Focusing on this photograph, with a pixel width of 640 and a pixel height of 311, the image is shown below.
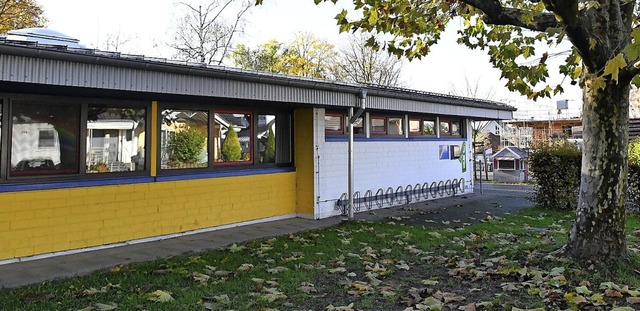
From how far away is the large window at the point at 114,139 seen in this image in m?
7.09

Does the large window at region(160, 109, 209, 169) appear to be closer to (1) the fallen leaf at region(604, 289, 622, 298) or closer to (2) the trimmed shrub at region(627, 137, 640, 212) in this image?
(1) the fallen leaf at region(604, 289, 622, 298)

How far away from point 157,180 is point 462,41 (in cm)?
612

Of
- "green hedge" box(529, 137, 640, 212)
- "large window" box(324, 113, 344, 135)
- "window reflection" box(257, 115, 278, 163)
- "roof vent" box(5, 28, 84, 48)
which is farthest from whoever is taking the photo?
"green hedge" box(529, 137, 640, 212)

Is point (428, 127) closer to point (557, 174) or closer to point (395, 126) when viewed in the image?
point (395, 126)

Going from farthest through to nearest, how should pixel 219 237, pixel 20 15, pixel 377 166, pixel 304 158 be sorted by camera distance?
pixel 20 15 < pixel 377 166 < pixel 304 158 < pixel 219 237

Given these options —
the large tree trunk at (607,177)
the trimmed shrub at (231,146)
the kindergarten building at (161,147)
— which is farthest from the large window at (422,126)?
the large tree trunk at (607,177)

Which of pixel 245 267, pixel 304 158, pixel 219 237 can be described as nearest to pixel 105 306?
pixel 245 267

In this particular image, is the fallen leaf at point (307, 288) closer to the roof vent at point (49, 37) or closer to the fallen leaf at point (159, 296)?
the fallen leaf at point (159, 296)

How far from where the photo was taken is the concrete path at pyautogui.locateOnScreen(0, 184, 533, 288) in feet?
18.7

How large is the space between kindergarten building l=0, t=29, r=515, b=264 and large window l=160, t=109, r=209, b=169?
0.02m

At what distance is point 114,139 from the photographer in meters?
7.37

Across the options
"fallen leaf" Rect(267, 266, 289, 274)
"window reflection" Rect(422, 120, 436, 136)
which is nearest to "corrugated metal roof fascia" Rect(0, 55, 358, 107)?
"fallen leaf" Rect(267, 266, 289, 274)

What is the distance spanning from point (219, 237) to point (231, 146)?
2034mm

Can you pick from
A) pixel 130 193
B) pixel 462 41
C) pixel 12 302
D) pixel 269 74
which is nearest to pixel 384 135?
pixel 462 41
